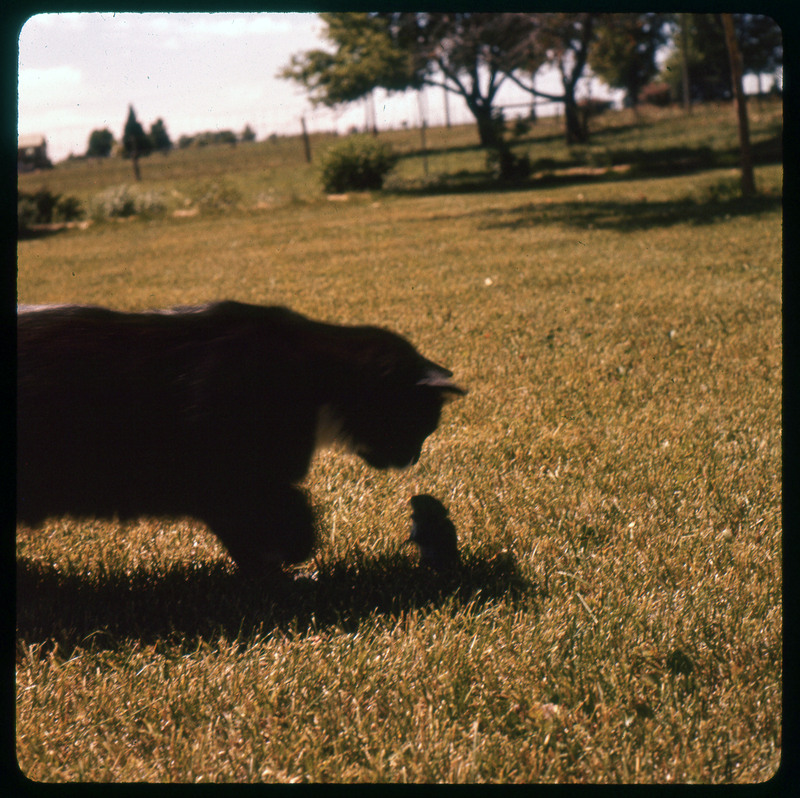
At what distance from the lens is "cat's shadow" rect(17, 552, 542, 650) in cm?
184

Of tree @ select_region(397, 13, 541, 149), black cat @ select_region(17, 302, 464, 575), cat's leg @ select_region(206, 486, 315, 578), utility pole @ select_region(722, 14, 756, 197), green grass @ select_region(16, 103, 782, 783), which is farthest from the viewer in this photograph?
tree @ select_region(397, 13, 541, 149)

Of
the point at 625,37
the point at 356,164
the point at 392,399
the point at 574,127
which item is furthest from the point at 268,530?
the point at 574,127

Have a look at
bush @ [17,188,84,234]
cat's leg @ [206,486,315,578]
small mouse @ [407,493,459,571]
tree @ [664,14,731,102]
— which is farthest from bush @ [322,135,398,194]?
cat's leg @ [206,486,315,578]

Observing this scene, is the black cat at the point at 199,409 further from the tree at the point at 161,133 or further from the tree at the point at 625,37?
the tree at the point at 625,37

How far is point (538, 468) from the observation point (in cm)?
270

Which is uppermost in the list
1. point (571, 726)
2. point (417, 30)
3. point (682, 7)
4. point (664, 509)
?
point (417, 30)

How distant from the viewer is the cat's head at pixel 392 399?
1956mm

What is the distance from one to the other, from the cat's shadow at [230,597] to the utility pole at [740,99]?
5124 millimetres

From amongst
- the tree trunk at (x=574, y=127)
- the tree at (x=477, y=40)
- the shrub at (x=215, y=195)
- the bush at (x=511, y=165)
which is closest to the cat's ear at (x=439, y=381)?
the tree at (x=477, y=40)

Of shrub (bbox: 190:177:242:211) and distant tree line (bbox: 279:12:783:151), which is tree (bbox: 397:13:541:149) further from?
shrub (bbox: 190:177:242:211)

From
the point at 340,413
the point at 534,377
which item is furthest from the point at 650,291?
the point at 340,413

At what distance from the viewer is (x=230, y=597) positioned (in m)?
1.97

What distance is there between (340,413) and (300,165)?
57.3ft

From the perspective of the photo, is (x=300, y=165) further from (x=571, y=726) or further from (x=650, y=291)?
(x=571, y=726)
